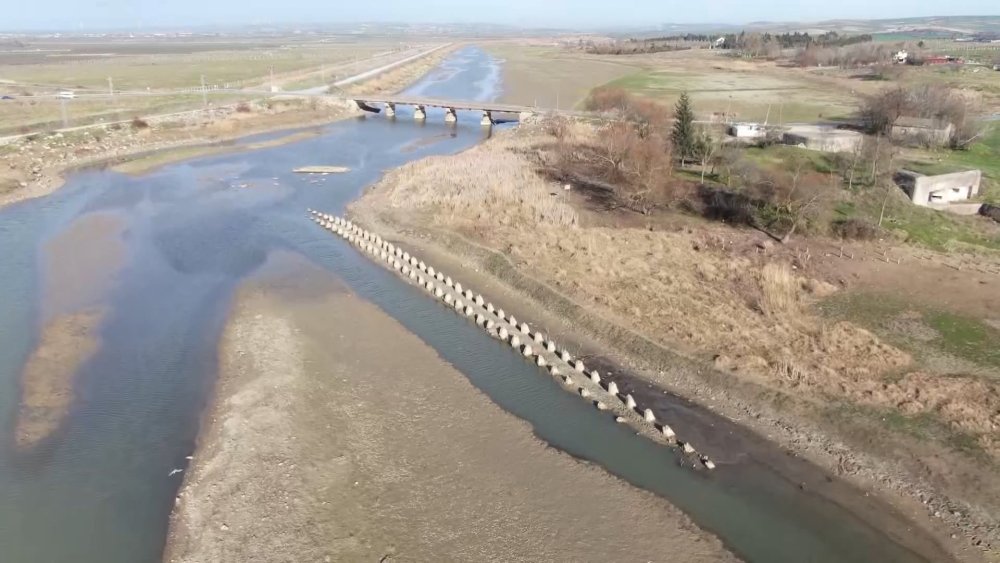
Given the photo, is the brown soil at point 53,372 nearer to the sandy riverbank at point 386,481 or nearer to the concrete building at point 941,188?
the sandy riverbank at point 386,481

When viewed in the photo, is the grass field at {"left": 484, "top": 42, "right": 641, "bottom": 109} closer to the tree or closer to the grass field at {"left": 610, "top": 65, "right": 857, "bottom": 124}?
the grass field at {"left": 610, "top": 65, "right": 857, "bottom": 124}

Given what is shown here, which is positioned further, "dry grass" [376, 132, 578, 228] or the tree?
the tree

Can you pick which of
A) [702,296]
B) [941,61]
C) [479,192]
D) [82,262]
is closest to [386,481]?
[702,296]

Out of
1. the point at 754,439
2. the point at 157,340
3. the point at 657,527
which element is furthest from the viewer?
the point at 157,340

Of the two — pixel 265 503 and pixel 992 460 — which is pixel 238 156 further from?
pixel 992 460

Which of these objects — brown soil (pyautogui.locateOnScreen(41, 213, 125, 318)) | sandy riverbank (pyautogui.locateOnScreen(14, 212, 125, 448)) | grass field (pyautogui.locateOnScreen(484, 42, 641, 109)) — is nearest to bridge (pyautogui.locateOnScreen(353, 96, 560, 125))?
grass field (pyautogui.locateOnScreen(484, 42, 641, 109))

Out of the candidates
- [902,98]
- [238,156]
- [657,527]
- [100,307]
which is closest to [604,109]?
[902,98]
